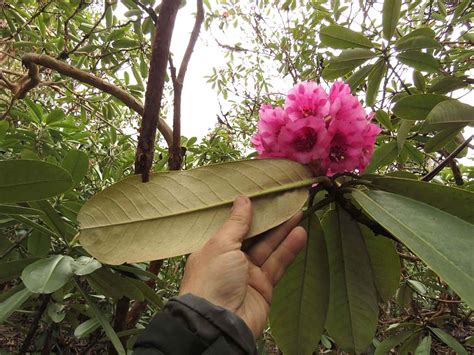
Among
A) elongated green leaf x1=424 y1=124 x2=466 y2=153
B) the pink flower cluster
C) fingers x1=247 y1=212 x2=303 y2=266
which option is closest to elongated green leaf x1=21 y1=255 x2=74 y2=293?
fingers x1=247 y1=212 x2=303 y2=266

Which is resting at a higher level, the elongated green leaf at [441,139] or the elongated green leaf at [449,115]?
the elongated green leaf at [449,115]

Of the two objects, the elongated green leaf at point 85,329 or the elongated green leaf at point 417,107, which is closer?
the elongated green leaf at point 417,107

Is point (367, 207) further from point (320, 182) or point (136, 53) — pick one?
point (136, 53)

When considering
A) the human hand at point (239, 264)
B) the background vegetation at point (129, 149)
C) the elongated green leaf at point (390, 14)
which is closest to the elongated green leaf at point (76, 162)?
the background vegetation at point (129, 149)

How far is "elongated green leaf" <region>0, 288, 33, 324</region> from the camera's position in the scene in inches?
25.0

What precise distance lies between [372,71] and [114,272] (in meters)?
0.83

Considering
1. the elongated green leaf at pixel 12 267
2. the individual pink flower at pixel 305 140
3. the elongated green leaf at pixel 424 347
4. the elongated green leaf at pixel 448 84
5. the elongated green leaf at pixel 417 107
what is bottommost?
the elongated green leaf at pixel 424 347

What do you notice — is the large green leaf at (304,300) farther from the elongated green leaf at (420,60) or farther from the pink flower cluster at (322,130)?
the elongated green leaf at (420,60)

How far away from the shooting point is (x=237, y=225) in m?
0.55

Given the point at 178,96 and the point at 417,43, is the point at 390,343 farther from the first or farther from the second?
the point at 178,96

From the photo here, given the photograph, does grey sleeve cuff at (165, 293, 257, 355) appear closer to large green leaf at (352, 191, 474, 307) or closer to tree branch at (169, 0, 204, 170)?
large green leaf at (352, 191, 474, 307)

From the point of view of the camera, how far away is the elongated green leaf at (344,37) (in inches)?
40.9

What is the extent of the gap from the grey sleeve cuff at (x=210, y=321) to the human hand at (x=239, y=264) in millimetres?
31

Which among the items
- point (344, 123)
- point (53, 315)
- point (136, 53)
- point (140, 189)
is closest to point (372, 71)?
point (344, 123)
